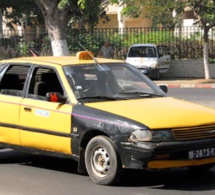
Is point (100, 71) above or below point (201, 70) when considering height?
above

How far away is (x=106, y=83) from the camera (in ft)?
27.8

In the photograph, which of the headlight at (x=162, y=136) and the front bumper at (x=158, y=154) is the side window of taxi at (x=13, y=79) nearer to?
the front bumper at (x=158, y=154)

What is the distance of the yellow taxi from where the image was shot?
7.31m

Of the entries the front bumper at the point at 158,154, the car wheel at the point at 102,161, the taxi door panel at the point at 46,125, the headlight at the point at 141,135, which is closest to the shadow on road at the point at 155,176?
the car wheel at the point at 102,161

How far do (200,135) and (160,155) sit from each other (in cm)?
57

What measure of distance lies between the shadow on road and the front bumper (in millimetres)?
368

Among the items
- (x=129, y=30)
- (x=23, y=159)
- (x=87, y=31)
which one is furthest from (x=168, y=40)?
(x=23, y=159)

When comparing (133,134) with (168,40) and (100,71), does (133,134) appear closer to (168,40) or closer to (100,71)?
(100,71)

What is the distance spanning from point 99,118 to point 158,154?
2.88ft

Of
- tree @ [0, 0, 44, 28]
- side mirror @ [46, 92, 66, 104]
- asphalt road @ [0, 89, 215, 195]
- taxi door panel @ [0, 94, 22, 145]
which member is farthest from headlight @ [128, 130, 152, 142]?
tree @ [0, 0, 44, 28]

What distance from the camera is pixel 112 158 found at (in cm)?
745

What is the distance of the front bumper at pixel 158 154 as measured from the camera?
7.21 m

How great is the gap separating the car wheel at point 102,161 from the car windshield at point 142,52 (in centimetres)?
2040

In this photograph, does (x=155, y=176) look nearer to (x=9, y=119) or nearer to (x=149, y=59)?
(x=9, y=119)
